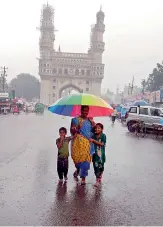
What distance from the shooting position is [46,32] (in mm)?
106875

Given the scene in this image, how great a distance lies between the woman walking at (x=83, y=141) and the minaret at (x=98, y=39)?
10288 cm

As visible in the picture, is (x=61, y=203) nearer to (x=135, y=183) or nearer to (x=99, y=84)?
(x=135, y=183)

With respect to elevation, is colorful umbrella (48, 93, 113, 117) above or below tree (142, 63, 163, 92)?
below

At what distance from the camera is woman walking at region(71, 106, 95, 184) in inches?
257

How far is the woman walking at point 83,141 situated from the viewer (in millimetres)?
6531

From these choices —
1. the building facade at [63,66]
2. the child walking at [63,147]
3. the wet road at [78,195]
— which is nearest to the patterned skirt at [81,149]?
the child walking at [63,147]

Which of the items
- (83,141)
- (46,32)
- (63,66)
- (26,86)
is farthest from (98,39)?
(83,141)

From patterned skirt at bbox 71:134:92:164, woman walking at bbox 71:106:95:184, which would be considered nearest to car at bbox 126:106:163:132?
woman walking at bbox 71:106:95:184

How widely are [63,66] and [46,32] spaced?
1157 cm

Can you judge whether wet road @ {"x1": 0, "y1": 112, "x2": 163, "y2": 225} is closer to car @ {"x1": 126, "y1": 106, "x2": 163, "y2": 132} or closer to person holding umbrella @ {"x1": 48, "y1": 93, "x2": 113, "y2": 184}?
person holding umbrella @ {"x1": 48, "y1": 93, "x2": 113, "y2": 184}

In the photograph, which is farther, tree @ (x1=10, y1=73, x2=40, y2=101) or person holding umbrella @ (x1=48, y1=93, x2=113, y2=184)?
tree @ (x1=10, y1=73, x2=40, y2=101)

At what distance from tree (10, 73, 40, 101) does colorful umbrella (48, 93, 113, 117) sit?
Result: 132 m

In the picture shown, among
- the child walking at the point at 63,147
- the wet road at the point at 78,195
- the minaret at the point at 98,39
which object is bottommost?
the wet road at the point at 78,195

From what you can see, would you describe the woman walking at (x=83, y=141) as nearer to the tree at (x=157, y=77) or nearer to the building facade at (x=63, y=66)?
the tree at (x=157, y=77)
